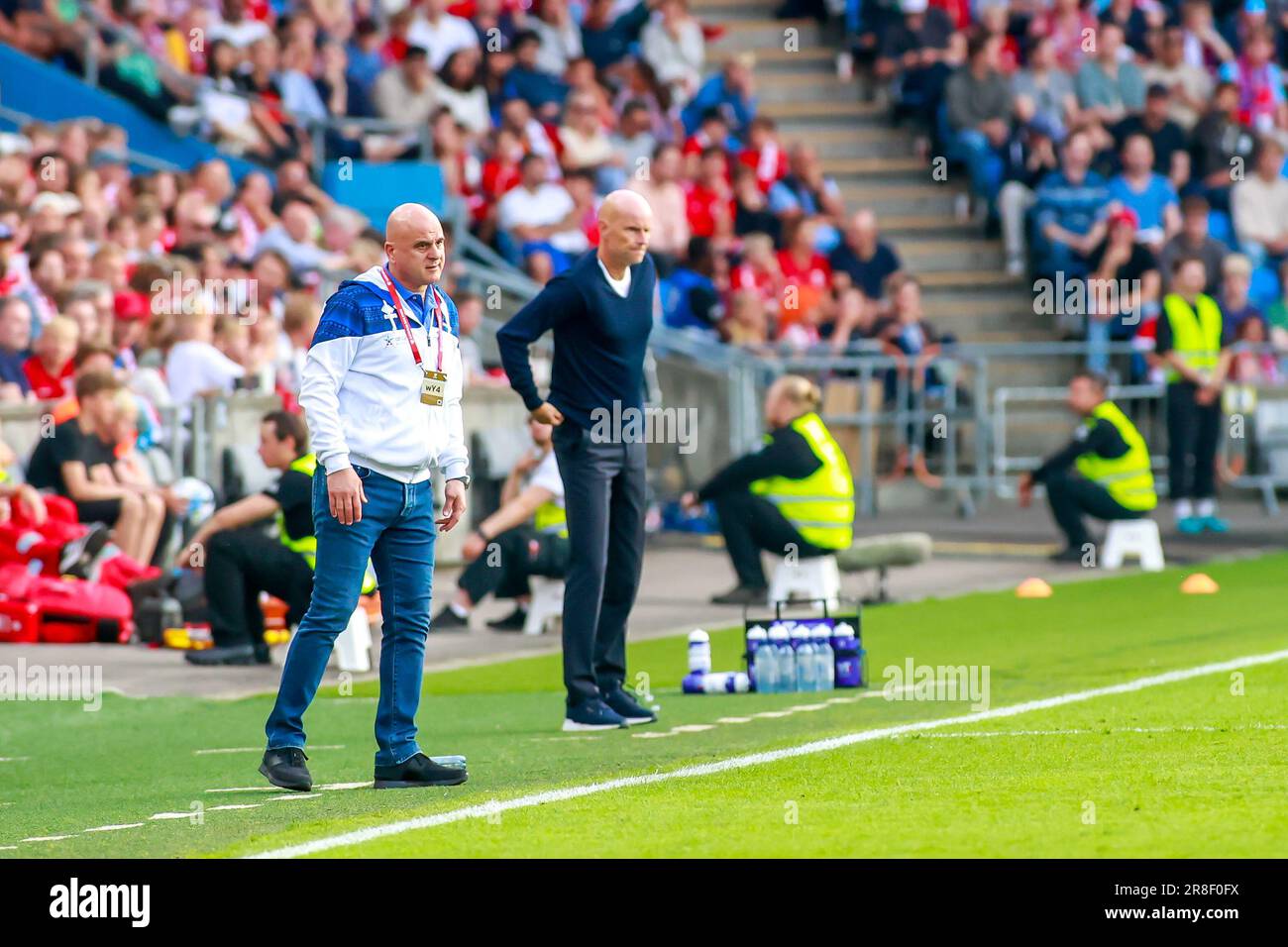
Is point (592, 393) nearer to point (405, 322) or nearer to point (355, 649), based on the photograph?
point (405, 322)

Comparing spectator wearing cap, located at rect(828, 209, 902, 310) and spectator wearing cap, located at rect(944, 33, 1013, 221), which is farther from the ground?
spectator wearing cap, located at rect(944, 33, 1013, 221)

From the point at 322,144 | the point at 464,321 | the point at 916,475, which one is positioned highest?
the point at 322,144

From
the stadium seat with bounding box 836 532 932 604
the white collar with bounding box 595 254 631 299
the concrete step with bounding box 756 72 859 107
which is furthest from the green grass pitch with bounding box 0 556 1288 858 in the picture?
the concrete step with bounding box 756 72 859 107

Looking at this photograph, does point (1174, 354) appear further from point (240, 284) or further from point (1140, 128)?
point (240, 284)

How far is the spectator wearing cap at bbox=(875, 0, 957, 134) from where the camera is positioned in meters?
28.0

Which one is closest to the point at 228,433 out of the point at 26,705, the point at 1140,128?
the point at 26,705

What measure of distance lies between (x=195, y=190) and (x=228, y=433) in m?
3.40

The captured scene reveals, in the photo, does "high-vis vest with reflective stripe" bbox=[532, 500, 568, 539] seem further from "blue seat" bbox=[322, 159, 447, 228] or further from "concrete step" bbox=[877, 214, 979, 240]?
"concrete step" bbox=[877, 214, 979, 240]

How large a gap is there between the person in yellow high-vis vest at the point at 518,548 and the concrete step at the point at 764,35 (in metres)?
14.7

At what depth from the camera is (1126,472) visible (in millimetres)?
18953

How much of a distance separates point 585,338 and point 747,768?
2.48 m

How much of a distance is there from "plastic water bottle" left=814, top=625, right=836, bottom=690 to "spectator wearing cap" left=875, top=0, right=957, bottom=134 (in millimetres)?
16305

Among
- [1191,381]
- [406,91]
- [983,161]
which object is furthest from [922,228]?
[406,91]

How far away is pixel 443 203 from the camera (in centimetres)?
2320
